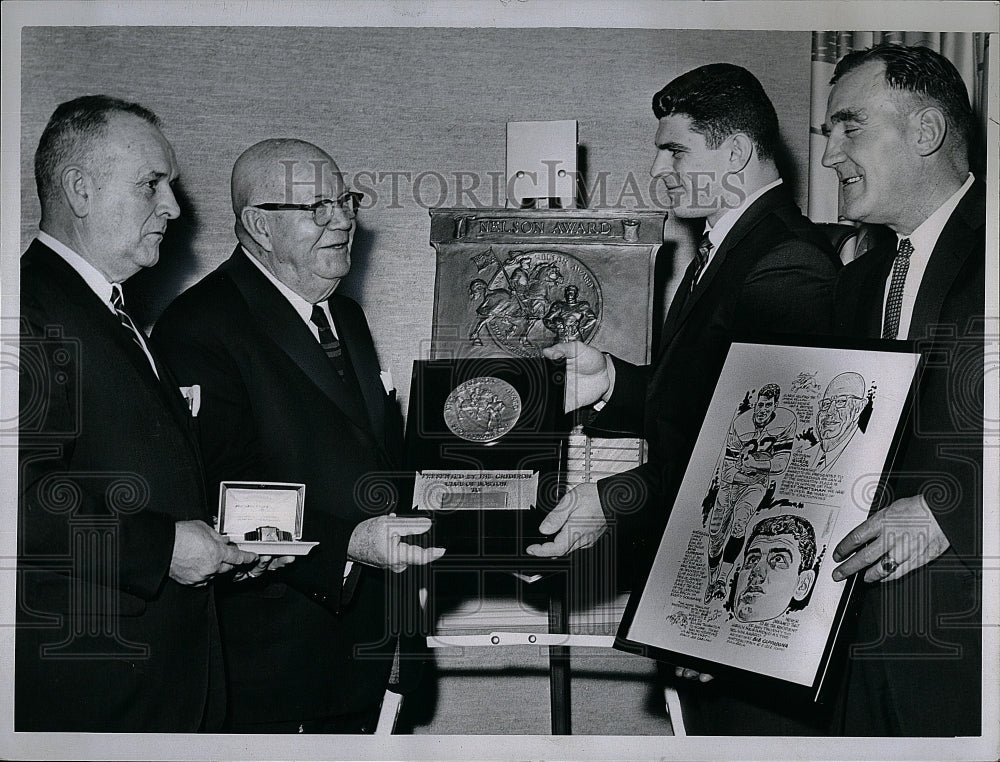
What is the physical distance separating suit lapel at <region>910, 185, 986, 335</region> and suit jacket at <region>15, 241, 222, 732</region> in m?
1.70

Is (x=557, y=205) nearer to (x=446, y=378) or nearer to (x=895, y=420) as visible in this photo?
(x=446, y=378)

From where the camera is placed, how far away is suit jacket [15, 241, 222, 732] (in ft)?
6.95

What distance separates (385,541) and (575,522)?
440mm

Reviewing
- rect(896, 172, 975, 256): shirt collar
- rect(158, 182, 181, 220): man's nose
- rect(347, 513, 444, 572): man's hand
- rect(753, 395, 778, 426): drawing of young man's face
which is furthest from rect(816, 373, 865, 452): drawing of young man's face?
rect(158, 182, 181, 220): man's nose

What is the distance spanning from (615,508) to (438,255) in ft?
2.36

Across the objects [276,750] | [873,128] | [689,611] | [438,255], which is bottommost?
[276,750]

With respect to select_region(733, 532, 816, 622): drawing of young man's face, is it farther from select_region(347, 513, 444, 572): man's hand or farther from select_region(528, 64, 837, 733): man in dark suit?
select_region(347, 513, 444, 572): man's hand

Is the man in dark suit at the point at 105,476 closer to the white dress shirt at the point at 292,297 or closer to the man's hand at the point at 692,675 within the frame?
the white dress shirt at the point at 292,297

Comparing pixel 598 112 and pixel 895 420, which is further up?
pixel 598 112

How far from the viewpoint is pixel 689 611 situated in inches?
83.7

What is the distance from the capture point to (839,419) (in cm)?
212

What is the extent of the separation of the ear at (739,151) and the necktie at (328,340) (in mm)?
1004

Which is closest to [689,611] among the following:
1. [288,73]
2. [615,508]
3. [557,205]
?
[615,508]

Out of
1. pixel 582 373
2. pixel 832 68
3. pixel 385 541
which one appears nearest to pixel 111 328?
pixel 385 541
